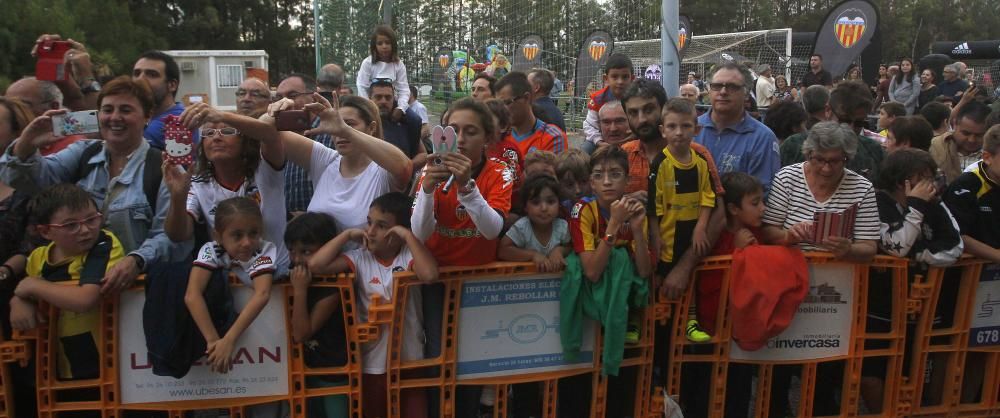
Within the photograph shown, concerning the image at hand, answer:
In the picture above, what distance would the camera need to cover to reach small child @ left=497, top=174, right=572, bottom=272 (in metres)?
3.77

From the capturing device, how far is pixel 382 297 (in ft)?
11.8

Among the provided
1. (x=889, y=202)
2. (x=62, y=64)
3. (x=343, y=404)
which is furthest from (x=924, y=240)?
(x=62, y=64)

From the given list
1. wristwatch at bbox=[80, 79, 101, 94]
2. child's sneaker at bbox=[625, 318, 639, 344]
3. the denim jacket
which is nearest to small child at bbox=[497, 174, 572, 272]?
child's sneaker at bbox=[625, 318, 639, 344]

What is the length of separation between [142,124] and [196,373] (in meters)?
1.38

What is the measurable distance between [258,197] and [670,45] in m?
3.82

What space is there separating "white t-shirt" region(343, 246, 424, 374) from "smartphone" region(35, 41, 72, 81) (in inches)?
110

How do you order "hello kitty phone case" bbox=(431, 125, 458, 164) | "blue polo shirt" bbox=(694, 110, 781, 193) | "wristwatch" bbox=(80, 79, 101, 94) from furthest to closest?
"wristwatch" bbox=(80, 79, 101, 94), "blue polo shirt" bbox=(694, 110, 781, 193), "hello kitty phone case" bbox=(431, 125, 458, 164)

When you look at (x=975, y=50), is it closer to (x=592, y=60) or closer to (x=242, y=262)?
(x=592, y=60)

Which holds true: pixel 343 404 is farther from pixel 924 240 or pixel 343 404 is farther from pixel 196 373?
pixel 924 240

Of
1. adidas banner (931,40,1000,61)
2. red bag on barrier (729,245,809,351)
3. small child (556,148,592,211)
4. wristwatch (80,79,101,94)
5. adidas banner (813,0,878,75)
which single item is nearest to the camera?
red bag on barrier (729,245,809,351)

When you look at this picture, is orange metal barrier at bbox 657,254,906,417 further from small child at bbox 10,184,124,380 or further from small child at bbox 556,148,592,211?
small child at bbox 10,184,124,380

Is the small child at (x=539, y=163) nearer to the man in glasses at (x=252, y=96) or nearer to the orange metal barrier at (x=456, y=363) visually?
the orange metal barrier at (x=456, y=363)

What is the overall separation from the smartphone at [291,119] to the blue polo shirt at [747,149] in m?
2.47

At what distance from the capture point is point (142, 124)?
13.2 feet
